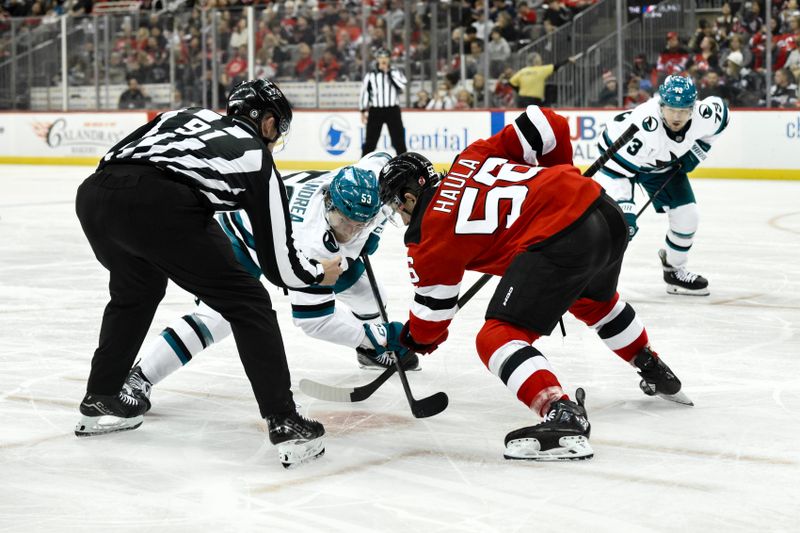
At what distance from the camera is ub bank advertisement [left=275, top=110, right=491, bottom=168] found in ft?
43.5

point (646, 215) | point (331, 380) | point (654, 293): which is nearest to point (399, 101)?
point (646, 215)

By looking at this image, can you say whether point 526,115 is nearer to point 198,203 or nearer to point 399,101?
point 198,203

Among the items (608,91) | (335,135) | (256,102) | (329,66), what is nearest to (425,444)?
(256,102)

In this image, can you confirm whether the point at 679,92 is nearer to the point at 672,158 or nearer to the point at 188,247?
the point at 672,158

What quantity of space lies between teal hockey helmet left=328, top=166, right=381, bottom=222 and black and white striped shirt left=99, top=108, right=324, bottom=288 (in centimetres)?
41

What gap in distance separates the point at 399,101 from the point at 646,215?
15.7 ft

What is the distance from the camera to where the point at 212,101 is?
14727 millimetres

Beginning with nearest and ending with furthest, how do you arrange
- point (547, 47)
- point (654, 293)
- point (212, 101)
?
point (654, 293)
point (547, 47)
point (212, 101)

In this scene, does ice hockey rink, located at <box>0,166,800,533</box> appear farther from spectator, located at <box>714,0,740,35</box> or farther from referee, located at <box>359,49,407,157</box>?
referee, located at <box>359,49,407,157</box>

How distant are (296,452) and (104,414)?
629 mm

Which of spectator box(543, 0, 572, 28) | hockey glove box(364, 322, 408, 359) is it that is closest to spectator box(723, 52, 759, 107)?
spectator box(543, 0, 572, 28)

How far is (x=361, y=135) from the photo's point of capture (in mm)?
13922

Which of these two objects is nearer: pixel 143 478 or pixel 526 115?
pixel 143 478

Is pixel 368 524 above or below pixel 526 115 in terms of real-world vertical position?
below
